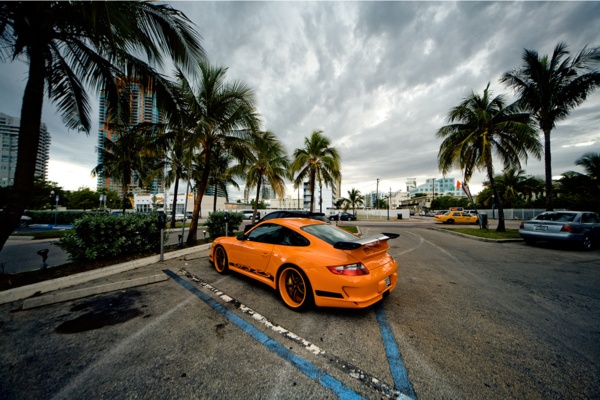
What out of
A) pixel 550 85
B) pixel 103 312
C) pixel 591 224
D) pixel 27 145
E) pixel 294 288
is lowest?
pixel 103 312

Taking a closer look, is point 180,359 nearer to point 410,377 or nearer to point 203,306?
point 203,306

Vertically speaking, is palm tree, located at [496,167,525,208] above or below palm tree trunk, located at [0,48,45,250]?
above

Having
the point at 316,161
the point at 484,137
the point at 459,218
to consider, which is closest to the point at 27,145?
the point at 316,161

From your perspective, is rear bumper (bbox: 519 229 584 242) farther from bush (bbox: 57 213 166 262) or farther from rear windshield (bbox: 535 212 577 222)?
bush (bbox: 57 213 166 262)

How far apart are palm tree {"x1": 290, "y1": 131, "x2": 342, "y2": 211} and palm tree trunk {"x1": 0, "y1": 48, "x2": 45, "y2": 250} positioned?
12.0 meters

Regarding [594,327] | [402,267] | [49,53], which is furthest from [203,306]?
[49,53]

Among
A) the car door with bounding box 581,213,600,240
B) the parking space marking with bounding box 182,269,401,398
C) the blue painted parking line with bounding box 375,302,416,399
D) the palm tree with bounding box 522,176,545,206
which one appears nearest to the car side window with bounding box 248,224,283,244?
the parking space marking with bounding box 182,269,401,398

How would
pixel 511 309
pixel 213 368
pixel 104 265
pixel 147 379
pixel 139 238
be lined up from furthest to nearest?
pixel 139 238 → pixel 104 265 → pixel 511 309 → pixel 213 368 → pixel 147 379

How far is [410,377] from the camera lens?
194cm

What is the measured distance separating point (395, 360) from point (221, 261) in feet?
12.9

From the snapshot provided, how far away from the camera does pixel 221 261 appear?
16.4ft

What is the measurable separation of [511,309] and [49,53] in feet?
30.9

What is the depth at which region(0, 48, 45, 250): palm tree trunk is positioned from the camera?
377cm

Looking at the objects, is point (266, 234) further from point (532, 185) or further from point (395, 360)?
point (532, 185)
